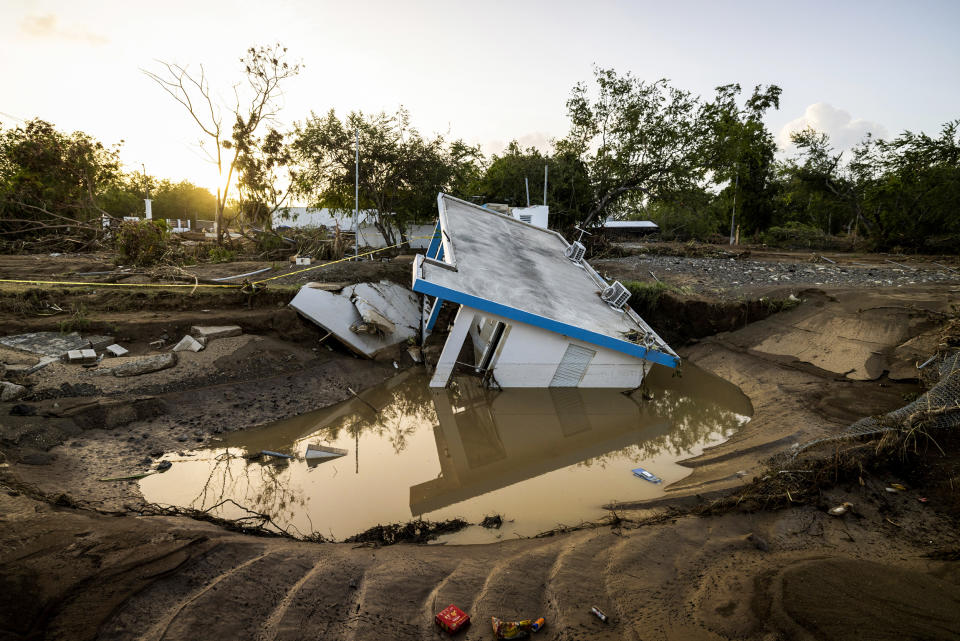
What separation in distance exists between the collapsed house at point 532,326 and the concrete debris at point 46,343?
518 centimetres

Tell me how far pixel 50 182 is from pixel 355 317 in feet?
56.5

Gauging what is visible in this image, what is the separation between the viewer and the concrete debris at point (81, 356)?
6.25 meters

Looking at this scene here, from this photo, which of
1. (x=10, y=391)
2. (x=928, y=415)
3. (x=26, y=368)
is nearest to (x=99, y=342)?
(x=26, y=368)

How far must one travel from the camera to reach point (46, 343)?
6.70 meters

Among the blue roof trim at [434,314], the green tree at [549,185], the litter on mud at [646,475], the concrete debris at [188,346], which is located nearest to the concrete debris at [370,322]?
the blue roof trim at [434,314]

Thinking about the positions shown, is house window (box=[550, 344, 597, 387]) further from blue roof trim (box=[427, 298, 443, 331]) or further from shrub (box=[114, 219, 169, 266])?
shrub (box=[114, 219, 169, 266])

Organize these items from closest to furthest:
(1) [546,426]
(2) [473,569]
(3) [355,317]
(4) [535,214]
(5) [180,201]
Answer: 1. (2) [473,569]
2. (1) [546,426]
3. (3) [355,317]
4. (4) [535,214]
5. (5) [180,201]

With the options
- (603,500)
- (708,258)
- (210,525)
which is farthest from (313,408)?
(708,258)

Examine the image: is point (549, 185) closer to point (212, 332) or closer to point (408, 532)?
point (212, 332)

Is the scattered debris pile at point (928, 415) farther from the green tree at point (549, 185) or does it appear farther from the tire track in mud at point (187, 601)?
the green tree at point (549, 185)

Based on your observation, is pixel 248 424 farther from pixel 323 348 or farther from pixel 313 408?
pixel 323 348

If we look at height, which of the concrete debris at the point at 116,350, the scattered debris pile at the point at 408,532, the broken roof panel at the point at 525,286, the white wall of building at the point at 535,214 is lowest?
the scattered debris pile at the point at 408,532

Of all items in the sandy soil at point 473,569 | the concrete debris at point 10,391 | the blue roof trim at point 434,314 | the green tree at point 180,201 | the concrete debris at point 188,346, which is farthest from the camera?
the green tree at point 180,201

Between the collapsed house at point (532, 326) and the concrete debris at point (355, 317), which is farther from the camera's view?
the concrete debris at point (355, 317)
